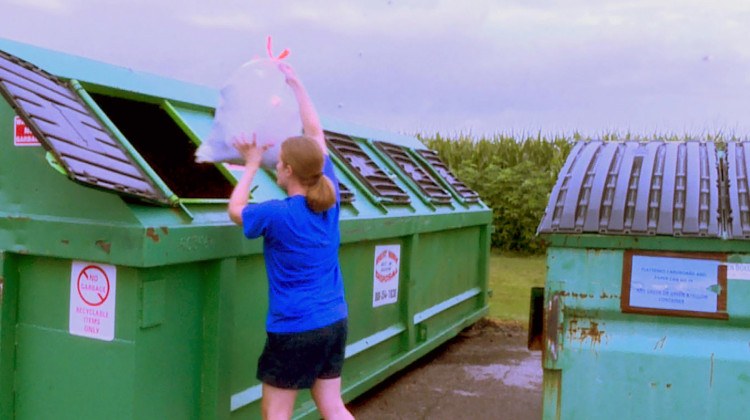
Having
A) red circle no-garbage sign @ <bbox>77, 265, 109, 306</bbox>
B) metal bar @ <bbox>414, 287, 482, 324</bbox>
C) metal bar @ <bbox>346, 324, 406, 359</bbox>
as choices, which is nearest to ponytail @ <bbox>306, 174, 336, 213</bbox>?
red circle no-garbage sign @ <bbox>77, 265, 109, 306</bbox>

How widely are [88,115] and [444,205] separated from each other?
11.1 feet


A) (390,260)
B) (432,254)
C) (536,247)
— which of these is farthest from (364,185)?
(536,247)

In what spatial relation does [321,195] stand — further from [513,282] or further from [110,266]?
[513,282]

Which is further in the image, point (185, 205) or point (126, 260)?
point (185, 205)

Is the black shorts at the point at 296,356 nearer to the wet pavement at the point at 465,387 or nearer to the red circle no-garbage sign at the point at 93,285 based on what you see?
the red circle no-garbage sign at the point at 93,285

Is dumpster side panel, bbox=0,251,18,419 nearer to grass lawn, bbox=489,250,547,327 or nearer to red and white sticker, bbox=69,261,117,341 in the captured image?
red and white sticker, bbox=69,261,117,341

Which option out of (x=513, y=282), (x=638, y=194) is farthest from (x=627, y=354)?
(x=513, y=282)

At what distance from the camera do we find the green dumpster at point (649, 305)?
271cm

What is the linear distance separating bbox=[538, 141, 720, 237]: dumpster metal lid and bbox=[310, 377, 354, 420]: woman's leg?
102cm

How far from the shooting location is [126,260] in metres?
2.39

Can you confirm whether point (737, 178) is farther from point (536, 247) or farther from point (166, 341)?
point (536, 247)

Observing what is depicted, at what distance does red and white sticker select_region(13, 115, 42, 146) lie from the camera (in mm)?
A: 2641

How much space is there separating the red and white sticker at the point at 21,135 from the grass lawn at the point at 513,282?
5.16m

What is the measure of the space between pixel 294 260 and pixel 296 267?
1.1 inches
